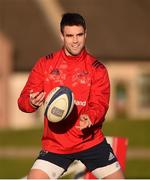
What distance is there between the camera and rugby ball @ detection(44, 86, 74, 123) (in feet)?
25.1

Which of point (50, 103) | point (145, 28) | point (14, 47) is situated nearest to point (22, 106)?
point (50, 103)

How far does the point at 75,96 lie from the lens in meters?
7.88

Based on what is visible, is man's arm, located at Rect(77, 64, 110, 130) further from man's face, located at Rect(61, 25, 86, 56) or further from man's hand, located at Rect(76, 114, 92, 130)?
man's face, located at Rect(61, 25, 86, 56)

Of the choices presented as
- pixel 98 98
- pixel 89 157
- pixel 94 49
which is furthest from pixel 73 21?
pixel 94 49

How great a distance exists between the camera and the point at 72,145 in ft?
25.7

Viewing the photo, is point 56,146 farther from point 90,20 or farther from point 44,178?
point 90,20

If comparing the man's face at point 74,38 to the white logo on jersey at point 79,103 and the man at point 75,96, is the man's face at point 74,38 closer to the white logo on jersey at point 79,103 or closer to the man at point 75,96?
the man at point 75,96

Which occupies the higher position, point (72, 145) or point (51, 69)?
point (51, 69)

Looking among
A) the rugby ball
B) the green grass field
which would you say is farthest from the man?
the green grass field

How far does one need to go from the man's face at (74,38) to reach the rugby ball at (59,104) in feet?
A: 1.32

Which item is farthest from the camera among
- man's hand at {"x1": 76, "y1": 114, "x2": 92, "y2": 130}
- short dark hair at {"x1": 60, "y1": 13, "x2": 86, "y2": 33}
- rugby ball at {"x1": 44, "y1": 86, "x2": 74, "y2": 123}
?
short dark hair at {"x1": 60, "y1": 13, "x2": 86, "y2": 33}

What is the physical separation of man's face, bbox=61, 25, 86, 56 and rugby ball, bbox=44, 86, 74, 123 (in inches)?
15.9

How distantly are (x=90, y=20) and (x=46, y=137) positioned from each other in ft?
116

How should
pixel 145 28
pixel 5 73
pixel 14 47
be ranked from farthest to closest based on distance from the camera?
pixel 145 28 < pixel 14 47 < pixel 5 73
